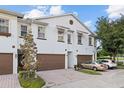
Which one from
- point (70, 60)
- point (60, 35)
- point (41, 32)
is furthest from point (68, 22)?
point (41, 32)

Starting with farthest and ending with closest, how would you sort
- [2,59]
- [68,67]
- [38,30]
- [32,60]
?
1. [68,67]
2. [38,30]
3. [2,59]
4. [32,60]

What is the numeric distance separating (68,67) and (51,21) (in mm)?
7266

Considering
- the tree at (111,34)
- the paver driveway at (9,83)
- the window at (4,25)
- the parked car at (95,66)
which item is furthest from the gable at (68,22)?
the paver driveway at (9,83)

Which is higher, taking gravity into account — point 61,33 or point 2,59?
point 61,33

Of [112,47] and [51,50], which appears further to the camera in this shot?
[112,47]

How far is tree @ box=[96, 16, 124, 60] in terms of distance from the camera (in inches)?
1505

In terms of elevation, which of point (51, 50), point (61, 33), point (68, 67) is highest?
point (61, 33)

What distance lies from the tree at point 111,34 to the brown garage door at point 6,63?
1904 centimetres

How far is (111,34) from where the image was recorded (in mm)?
38219

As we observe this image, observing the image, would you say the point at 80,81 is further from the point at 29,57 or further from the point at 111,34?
the point at 111,34

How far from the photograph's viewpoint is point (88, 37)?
125 feet
